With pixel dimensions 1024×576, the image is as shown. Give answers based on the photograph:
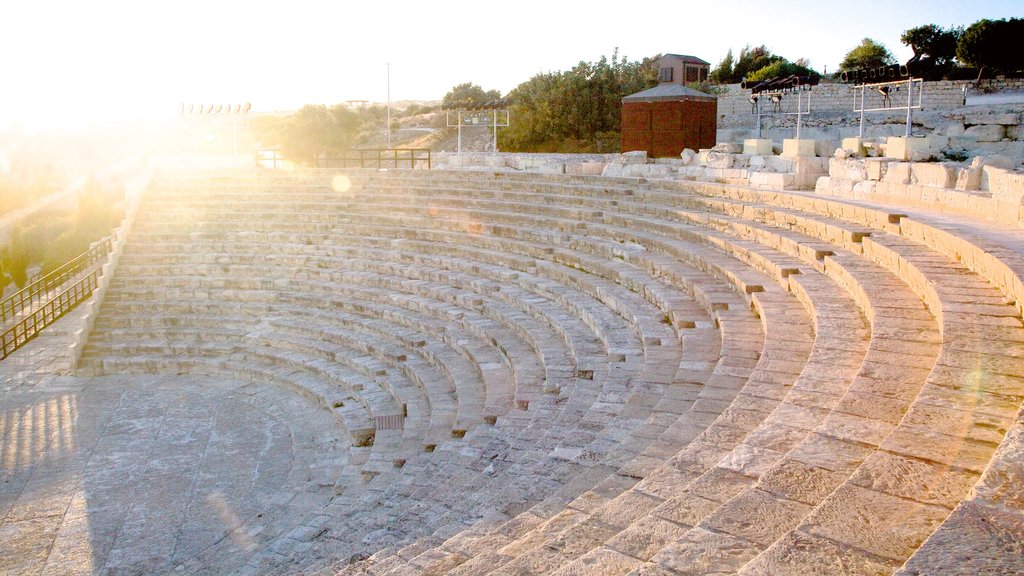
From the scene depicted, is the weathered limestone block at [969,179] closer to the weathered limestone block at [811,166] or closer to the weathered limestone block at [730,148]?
the weathered limestone block at [811,166]

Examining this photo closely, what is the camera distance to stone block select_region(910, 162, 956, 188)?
34.7ft

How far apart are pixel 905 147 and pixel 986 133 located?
8431 mm

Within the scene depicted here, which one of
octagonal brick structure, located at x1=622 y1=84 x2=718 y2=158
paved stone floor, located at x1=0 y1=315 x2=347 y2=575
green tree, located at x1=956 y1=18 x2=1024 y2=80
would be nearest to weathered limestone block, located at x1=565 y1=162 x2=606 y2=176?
octagonal brick structure, located at x1=622 y1=84 x2=718 y2=158

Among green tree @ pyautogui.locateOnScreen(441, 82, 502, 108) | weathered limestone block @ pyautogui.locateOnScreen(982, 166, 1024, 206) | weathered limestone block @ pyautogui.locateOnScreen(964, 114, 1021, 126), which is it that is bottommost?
weathered limestone block @ pyautogui.locateOnScreen(982, 166, 1024, 206)

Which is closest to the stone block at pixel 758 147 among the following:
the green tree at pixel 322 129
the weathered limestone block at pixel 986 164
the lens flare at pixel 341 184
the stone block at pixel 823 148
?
the stone block at pixel 823 148

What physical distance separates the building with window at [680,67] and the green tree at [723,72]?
2035 mm

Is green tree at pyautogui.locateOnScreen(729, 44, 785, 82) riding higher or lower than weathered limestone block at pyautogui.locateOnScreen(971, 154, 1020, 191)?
higher

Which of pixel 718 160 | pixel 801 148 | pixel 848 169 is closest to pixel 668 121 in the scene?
pixel 718 160

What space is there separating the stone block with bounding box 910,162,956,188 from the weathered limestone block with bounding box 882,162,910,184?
9 cm

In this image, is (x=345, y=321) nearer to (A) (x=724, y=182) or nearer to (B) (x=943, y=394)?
(A) (x=724, y=182)

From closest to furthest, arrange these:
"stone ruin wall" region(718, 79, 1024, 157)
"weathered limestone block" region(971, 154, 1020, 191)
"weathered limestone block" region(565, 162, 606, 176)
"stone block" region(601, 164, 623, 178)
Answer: "weathered limestone block" region(971, 154, 1020, 191) → "stone block" region(601, 164, 623, 178) → "weathered limestone block" region(565, 162, 606, 176) → "stone ruin wall" region(718, 79, 1024, 157)

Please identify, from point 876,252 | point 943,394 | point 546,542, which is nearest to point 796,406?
point 943,394

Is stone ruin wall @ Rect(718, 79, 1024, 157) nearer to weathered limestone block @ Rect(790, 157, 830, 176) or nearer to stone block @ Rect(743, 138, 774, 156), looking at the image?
stone block @ Rect(743, 138, 774, 156)

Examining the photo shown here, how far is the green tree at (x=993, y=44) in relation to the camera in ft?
108
